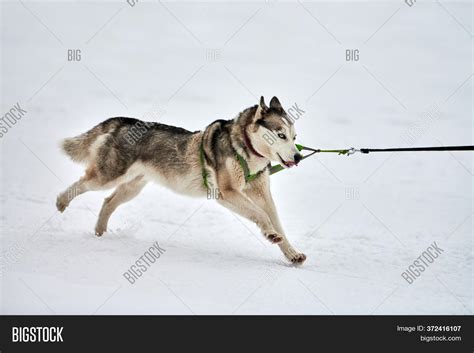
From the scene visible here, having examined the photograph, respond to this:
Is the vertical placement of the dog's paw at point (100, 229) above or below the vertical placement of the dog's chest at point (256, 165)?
below

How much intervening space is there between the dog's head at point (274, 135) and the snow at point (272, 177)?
1.10 m

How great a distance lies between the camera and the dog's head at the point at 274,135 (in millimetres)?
6219

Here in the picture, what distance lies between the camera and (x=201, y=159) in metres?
6.71

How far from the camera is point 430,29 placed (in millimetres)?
22172

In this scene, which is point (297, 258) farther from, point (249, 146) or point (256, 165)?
point (249, 146)

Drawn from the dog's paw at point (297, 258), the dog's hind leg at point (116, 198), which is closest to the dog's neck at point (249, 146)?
the dog's paw at point (297, 258)

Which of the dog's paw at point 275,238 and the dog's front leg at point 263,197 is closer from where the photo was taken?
the dog's paw at point 275,238

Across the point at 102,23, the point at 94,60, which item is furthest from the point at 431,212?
the point at 102,23

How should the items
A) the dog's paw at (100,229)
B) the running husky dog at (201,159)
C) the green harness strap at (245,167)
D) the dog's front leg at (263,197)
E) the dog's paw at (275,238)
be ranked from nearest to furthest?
the dog's paw at (275,238)
the running husky dog at (201,159)
the green harness strap at (245,167)
the dog's front leg at (263,197)
the dog's paw at (100,229)

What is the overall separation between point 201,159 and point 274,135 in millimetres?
901

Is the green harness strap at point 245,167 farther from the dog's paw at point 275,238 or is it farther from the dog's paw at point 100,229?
the dog's paw at point 100,229

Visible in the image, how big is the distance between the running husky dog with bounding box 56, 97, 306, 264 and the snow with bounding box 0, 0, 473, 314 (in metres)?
0.56

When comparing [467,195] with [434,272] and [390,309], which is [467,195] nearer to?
[434,272]

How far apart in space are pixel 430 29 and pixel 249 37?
6.48m
